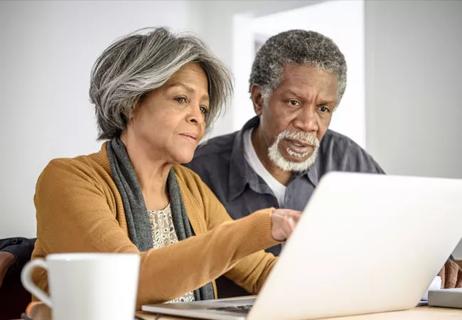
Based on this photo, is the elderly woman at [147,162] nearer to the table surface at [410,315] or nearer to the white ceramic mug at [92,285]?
the table surface at [410,315]

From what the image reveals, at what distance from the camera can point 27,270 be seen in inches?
34.5

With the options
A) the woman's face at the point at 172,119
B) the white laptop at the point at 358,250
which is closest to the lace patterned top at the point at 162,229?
the woman's face at the point at 172,119

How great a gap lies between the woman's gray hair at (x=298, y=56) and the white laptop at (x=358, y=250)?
1.02 meters

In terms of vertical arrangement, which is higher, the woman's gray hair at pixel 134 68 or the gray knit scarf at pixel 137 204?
the woman's gray hair at pixel 134 68

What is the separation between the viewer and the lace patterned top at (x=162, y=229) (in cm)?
165

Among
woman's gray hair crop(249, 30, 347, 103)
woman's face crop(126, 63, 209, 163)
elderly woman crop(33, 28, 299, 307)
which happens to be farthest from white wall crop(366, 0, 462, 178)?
woman's face crop(126, 63, 209, 163)

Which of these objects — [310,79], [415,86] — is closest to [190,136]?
[310,79]

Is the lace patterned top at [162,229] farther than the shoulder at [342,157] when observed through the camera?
No

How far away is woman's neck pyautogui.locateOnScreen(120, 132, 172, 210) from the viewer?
66.7 inches

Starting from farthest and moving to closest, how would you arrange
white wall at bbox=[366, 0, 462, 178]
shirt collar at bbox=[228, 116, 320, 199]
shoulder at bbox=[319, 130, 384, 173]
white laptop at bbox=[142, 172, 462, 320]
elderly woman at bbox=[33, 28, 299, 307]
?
white wall at bbox=[366, 0, 462, 178]
shoulder at bbox=[319, 130, 384, 173]
shirt collar at bbox=[228, 116, 320, 199]
elderly woman at bbox=[33, 28, 299, 307]
white laptop at bbox=[142, 172, 462, 320]

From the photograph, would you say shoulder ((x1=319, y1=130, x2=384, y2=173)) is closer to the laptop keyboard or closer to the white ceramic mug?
the laptop keyboard

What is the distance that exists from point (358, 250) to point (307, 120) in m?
1.14

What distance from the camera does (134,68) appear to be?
1670 millimetres

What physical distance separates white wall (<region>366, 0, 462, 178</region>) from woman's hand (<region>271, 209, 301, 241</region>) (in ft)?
6.82
